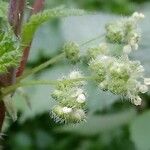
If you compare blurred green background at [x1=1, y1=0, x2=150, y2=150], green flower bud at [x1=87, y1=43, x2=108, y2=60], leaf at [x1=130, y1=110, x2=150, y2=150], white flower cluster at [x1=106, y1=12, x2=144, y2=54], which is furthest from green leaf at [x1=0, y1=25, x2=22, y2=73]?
leaf at [x1=130, y1=110, x2=150, y2=150]

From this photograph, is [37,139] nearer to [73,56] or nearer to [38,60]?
[38,60]

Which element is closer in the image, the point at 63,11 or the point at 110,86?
the point at 110,86

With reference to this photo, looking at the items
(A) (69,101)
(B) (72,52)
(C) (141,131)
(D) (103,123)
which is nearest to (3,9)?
(B) (72,52)

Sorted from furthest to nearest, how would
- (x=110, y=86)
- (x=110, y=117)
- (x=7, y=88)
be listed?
(x=110, y=117) → (x=7, y=88) → (x=110, y=86)

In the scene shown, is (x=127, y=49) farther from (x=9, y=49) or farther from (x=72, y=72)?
(x=9, y=49)

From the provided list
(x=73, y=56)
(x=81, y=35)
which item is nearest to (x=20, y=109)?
(x=81, y=35)

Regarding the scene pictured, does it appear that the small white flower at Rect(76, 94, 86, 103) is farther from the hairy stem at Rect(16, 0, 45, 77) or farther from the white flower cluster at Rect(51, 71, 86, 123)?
the hairy stem at Rect(16, 0, 45, 77)

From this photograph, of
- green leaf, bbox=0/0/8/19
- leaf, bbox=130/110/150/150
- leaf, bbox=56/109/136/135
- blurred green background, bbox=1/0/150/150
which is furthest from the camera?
leaf, bbox=56/109/136/135
